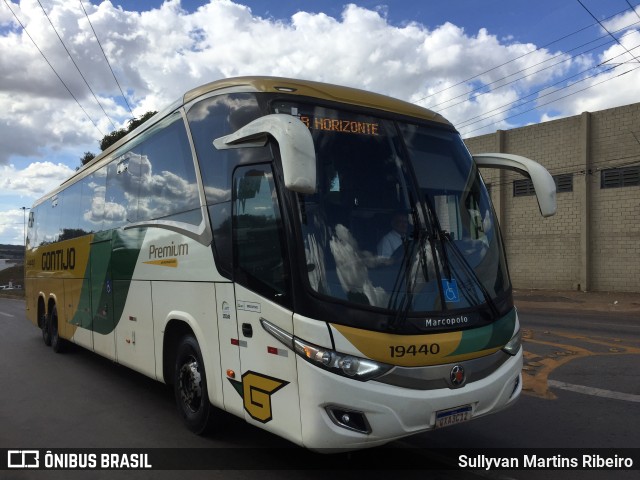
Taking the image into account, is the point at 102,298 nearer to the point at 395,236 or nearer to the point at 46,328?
the point at 46,328

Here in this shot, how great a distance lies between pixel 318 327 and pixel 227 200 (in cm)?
162

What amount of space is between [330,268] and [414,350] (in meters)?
0.83

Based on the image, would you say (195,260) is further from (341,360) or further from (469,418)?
(469,418)

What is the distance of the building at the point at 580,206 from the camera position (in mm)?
21438

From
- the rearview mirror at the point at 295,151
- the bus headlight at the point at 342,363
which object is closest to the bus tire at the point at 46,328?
the bus headlight at the point at 342,363

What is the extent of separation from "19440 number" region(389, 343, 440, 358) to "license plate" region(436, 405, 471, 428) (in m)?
0.44

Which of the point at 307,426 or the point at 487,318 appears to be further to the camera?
the point at 487,318

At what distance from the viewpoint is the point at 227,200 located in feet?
15.7

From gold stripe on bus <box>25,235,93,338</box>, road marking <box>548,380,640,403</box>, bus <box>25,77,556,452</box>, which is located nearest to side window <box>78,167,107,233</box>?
gold stripe on bus <box>25,235,93,338</box>

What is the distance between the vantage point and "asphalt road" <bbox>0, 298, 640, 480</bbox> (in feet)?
16.4

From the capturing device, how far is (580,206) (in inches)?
899

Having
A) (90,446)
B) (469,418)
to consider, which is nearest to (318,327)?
(469,418)

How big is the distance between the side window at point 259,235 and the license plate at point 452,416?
1.40 meters

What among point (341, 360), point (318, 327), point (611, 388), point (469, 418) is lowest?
point (611, 388)
